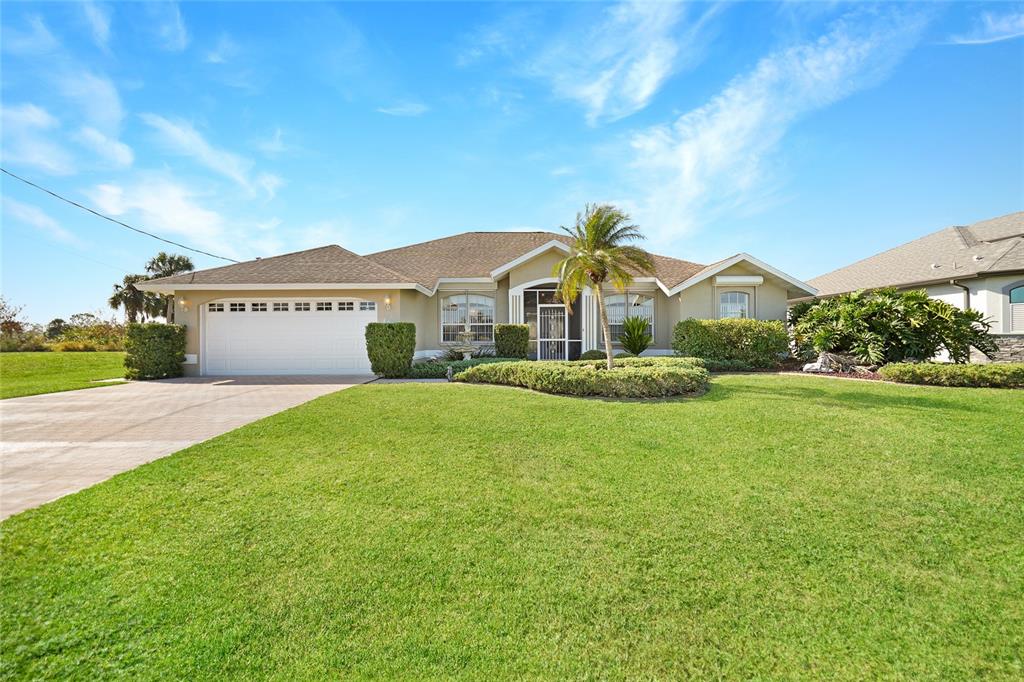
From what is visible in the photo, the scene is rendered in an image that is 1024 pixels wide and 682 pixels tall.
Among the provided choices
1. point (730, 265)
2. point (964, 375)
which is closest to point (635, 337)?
point (730, 265)

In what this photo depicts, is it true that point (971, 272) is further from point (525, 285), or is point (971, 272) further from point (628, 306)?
point (525, 285)

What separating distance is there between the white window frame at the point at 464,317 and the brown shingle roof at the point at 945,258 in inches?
673

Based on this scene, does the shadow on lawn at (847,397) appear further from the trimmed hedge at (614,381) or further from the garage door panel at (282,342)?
the garage door panel at (282,342)

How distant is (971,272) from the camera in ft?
55.7

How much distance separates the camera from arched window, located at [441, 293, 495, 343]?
1831 cm

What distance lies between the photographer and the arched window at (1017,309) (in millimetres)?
16188

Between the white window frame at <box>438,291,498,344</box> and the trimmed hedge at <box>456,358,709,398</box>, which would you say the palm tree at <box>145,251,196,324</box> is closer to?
the white window frame at <box>438,291,498,344</box>

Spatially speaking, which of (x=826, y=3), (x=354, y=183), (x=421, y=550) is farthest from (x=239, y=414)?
(x=826, y=3)

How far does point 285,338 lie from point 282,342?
0.18 meters

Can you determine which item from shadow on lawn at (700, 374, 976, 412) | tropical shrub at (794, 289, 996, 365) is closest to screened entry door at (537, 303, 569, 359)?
shadow on lawn at (700, 374, 976, 412)

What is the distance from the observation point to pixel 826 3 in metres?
10.3

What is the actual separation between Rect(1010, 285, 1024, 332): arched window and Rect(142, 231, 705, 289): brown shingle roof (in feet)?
36.6

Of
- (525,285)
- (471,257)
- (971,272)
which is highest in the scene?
(471,257)

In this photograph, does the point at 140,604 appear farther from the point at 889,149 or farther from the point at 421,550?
the point at 889,149
